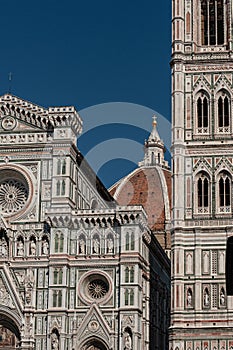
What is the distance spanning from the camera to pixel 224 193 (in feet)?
94.4

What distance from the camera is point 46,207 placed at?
2930cm

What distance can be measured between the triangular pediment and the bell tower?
266 cm

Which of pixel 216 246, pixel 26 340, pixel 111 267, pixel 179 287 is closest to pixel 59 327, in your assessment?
pixel 26 340

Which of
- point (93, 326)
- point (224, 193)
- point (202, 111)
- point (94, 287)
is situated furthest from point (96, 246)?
point (202, 111)

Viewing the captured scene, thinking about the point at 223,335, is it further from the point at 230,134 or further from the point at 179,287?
the point at 230,134

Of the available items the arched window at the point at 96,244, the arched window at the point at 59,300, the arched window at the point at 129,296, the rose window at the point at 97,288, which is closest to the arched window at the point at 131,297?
the arched window at the point at 129,296

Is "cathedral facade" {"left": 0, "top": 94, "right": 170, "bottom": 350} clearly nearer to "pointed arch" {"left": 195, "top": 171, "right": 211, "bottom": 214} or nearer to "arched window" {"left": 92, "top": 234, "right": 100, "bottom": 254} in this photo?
"arched window" {"left": 92, "top": 234, "right": 100, "bottom": 254}

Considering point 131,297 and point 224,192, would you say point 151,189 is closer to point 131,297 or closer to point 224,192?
point 224,192

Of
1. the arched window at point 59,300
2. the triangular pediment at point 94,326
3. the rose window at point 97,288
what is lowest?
the triangular pediment at point 94,326

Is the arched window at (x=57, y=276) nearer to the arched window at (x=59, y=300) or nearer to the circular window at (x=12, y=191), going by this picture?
the arched window at (x=59, y=300)

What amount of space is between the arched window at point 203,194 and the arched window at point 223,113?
228 cm

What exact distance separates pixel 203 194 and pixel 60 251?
6471 mm

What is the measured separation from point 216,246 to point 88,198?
24.0ft

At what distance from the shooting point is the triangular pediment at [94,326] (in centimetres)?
2725
